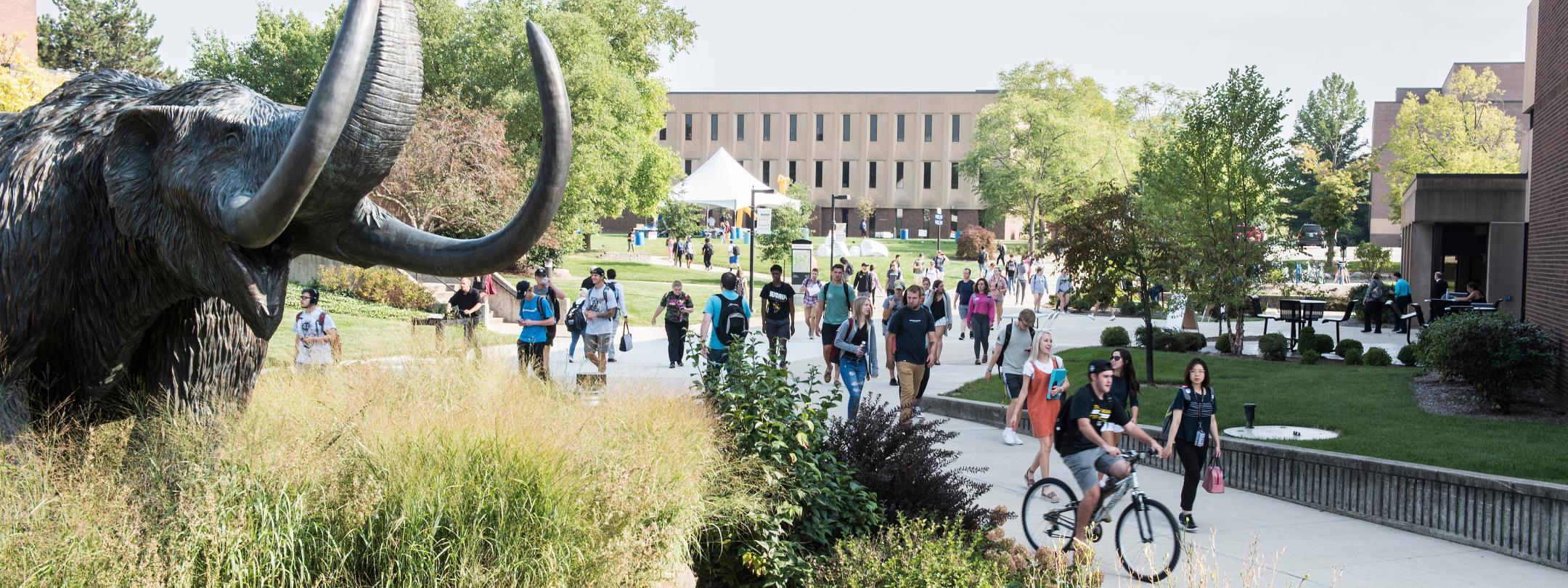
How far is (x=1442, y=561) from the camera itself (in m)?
8.90

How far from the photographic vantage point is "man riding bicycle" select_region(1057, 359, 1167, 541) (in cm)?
814

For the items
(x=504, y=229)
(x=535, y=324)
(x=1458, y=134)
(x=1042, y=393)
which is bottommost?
(x=1042, y=393)

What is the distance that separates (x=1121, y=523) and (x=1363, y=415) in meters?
6.97

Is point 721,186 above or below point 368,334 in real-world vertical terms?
above

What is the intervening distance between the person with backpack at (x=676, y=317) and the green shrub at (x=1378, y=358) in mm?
10590

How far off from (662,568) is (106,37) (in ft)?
205

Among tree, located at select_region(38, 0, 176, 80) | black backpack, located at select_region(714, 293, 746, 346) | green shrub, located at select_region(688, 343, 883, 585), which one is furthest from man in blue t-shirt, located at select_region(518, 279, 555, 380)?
tree, located at select_region(38, 0, 176, 80)

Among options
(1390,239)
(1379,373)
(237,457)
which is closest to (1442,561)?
(237,457)

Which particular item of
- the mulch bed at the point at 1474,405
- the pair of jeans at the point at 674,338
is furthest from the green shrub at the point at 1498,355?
the pair of jeans at the point at 674,338

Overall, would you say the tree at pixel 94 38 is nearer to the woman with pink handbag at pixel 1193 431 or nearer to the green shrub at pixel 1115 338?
the green shrub at pixel 1115 338

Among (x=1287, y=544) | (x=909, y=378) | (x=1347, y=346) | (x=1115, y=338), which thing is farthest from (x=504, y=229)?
(x=1115, y=338)

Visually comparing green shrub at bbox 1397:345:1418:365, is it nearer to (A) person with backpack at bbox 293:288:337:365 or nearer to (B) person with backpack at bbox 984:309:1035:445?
(B) person with backpack at bbox 984:309:1035:445

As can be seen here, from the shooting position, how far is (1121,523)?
8.09 metres

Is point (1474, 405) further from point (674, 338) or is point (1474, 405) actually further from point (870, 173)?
point (870, 173)
